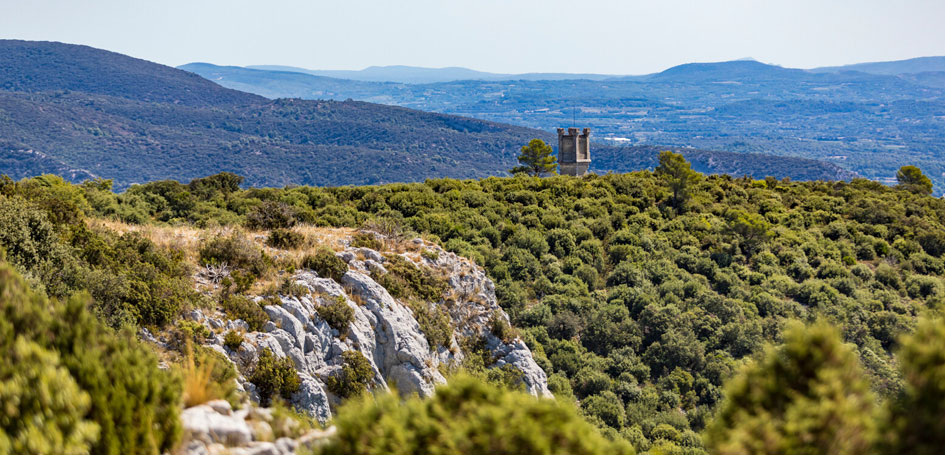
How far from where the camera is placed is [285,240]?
1338 cm

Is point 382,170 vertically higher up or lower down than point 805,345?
lower down

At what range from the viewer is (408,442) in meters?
3.72

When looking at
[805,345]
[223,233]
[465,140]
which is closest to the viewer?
[805,345]

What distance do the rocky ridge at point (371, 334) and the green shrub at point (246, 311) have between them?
0.12 m

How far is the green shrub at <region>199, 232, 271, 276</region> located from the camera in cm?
1158

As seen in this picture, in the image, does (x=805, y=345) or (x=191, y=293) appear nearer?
(x=805, y=345)

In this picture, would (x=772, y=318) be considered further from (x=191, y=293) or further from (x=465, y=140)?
(x=465, y=140)

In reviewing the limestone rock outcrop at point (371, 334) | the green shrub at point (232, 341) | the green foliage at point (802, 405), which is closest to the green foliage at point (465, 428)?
the green foliage at point (802, 405)

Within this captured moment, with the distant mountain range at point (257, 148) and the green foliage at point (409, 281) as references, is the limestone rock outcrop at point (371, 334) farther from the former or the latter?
the distant mountain range at point (257, 148)

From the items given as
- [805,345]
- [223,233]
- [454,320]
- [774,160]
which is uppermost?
[805,345]

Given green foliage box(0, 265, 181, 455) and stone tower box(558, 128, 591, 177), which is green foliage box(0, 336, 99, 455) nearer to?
green foliage box(0, 265, 181, 455)

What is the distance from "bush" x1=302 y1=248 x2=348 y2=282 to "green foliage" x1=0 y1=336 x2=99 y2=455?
8140mm

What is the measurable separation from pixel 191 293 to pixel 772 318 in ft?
62.5

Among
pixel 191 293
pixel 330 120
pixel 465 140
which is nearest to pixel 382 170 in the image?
pixel 465 140
